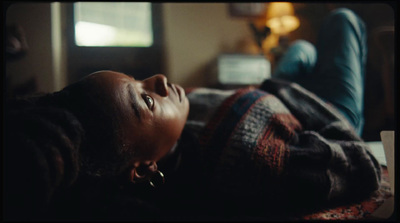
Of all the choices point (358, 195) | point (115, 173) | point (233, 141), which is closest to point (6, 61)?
point (115, 173)

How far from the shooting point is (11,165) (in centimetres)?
25

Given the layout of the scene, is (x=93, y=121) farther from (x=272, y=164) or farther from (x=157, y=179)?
(x=272, y=164)

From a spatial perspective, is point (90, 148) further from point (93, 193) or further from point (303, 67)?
point (303, 67)

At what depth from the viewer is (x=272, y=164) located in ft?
1.43

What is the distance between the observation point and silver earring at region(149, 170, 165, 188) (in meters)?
0.36

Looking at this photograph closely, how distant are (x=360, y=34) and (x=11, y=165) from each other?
0.87 metres

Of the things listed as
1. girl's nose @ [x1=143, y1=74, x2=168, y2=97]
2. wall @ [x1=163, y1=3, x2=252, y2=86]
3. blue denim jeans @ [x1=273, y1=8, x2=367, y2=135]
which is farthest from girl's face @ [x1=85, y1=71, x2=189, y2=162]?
wall @ [x1=163, y1=3, x2=252, y2=86]

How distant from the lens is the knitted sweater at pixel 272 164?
1.44 feet

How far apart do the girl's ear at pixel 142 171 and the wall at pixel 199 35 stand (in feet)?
3.70

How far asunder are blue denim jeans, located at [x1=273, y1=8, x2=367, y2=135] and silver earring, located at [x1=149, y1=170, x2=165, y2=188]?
0.52 m

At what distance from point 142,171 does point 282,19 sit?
2.03m

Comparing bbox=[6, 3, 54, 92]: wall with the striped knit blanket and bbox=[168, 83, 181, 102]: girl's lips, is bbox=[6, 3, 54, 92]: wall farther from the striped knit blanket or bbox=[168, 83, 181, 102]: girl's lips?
the striped knit blanket

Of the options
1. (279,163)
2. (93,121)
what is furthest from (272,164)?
(93,121)

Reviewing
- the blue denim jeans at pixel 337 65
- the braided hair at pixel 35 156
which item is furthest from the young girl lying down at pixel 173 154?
the blue denim jeans at pixel 337 65
